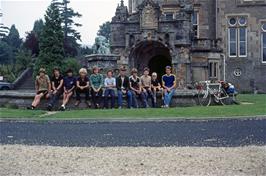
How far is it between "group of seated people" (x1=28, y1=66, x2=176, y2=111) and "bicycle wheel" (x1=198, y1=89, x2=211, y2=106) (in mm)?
1473

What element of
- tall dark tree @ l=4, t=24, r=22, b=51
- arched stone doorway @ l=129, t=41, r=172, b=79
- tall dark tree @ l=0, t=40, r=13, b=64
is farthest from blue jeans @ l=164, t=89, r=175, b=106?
tall dark tree @ l=4, t=24, r=22, b=51

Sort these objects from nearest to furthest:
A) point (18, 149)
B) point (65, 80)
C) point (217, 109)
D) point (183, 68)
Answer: point (18, 149), point (217, 109), point (65, 80), point (183, 68)

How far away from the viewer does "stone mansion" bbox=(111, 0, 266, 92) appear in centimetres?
3331

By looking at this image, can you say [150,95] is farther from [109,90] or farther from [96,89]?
[96,89]

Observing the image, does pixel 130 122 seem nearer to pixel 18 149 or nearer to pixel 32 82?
pixel 18 149

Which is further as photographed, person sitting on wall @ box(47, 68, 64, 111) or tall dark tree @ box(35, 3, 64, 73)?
tall dark tree @ box(35, 3, 64, 73)

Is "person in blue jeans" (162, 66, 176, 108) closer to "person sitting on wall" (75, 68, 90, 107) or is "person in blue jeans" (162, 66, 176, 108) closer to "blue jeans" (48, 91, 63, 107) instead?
"person sitting on wall" (75, 68, 90, 107)

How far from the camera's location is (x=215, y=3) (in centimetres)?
4328

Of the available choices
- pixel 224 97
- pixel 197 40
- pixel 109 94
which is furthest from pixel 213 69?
pixel 109 94

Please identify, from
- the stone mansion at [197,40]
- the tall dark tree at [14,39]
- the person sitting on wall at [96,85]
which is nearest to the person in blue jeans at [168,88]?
the person sitting on wall at [96,85]

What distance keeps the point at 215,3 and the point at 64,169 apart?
3647cm

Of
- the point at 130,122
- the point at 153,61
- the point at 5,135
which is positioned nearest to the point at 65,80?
the point at 130,122

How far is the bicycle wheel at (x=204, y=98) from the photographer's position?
2283 cm

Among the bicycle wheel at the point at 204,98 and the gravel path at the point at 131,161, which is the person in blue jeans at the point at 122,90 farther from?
the gravel path at the point at 131,161
